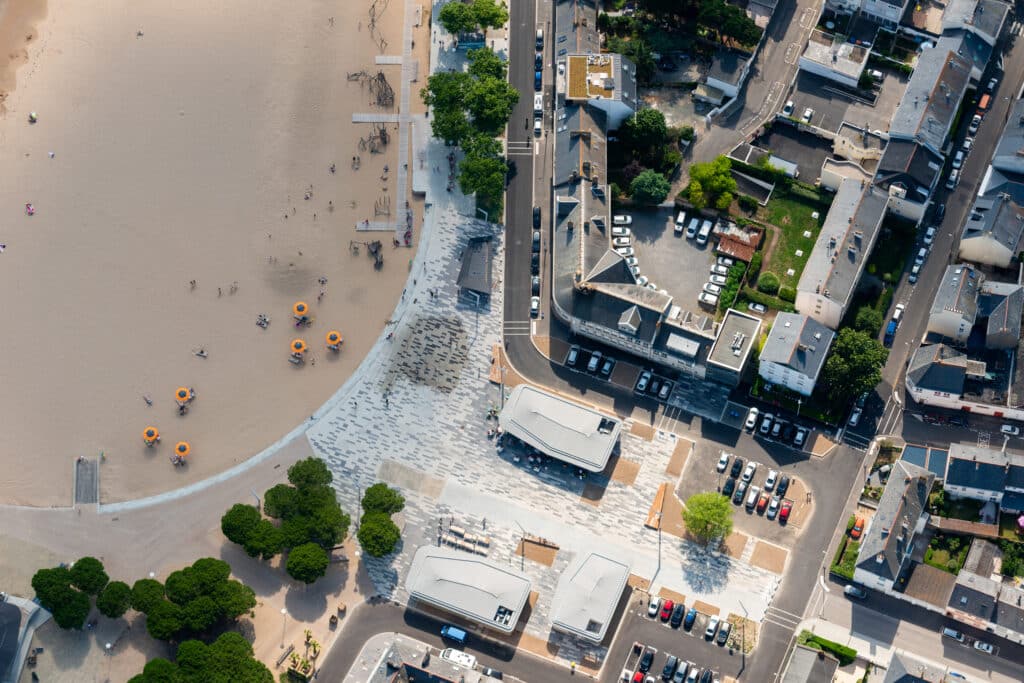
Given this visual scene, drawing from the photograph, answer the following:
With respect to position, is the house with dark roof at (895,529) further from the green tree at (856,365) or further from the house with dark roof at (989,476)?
the green tree at (856,365)

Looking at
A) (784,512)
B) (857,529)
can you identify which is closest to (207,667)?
(784,512)

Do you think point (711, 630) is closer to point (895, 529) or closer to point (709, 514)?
point (709, 514)

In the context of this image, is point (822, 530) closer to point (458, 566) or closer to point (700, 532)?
point (700, 532)

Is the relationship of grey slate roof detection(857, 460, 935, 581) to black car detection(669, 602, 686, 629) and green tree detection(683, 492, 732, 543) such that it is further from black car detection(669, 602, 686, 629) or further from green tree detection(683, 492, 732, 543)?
black car detection(669, 602, 686, 629)

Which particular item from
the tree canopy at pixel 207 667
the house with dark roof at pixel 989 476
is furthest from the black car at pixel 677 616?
the tree canopy at pixel 207 667

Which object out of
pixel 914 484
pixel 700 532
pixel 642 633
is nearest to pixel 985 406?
pixel 914 484

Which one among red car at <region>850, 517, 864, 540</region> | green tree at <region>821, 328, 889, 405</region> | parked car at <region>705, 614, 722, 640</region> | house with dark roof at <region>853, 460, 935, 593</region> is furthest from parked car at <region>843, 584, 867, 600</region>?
green tree at <region>821, 328, 889, 405</region>
